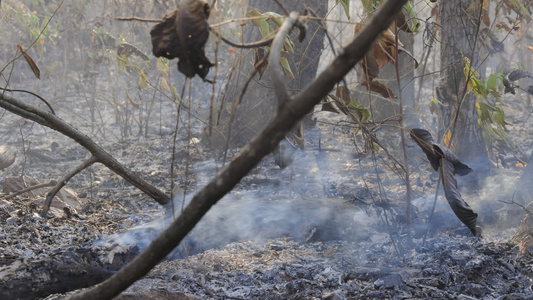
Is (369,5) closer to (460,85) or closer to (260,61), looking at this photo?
(260,61)

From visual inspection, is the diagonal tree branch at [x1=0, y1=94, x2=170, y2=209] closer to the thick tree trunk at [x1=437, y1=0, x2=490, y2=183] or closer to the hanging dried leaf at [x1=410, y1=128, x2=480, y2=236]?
Answer: the hanging dried leaf at [x1=410, y1=128, x2=480, y2=236]

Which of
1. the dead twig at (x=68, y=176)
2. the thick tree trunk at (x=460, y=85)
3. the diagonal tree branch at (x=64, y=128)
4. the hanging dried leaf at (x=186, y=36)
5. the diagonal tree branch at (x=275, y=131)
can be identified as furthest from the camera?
the thick tree trunk at (x=460, y=85)

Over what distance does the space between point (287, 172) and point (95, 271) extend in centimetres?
229

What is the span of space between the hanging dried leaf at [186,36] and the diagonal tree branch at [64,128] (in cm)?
98

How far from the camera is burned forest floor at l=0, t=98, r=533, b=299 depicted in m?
2.06

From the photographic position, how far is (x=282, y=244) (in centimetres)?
269

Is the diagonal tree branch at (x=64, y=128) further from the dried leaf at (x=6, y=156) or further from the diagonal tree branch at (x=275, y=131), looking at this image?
the dried leaf at (x=6, y=156)

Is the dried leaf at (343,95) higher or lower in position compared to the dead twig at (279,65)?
higher

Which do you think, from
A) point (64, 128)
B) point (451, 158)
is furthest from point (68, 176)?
point (451, 158)

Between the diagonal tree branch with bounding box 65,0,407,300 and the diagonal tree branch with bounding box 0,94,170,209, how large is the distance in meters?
1.20

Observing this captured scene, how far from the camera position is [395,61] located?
81.1 inches

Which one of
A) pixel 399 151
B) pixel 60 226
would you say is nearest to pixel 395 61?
pixel 60 226

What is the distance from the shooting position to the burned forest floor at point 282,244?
2057 mm

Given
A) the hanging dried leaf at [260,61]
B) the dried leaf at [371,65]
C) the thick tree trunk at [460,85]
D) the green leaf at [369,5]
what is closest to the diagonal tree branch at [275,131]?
the hanging dried leaf at [260,61]
